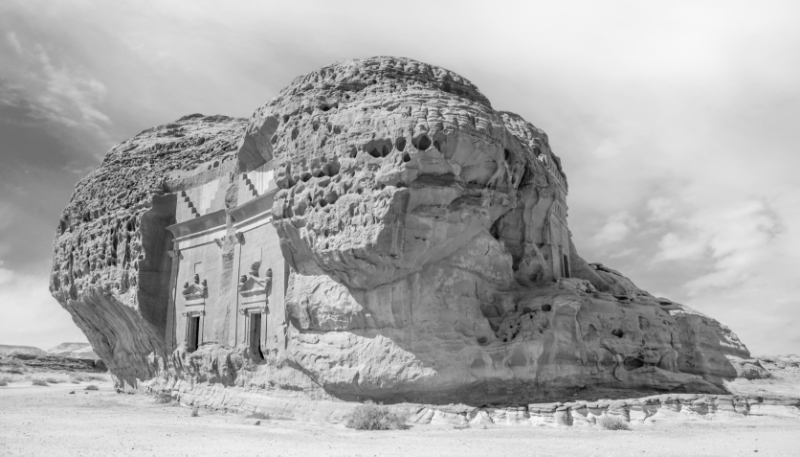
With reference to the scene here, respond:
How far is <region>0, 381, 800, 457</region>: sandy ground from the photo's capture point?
10938mm

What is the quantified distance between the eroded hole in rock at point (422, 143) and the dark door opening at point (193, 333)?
11212 mm

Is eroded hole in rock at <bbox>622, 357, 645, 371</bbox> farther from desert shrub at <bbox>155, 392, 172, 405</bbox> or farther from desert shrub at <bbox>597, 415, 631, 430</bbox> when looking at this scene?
desert shrub at <bbox>155, 392, 172, 405</bbox>

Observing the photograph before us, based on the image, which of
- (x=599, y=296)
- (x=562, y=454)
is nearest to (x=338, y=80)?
(x=599, y=296)

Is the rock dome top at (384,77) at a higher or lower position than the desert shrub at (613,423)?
higher

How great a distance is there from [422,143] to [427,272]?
3128 mm

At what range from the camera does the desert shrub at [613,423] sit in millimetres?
13859

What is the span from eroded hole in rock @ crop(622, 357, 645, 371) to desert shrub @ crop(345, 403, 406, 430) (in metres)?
6.01

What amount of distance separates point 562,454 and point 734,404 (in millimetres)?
6622

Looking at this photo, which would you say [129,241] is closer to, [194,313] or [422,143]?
[194,313]

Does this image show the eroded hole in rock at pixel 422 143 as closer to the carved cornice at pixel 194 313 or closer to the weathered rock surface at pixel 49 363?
the carved cornice at pixel 194 313

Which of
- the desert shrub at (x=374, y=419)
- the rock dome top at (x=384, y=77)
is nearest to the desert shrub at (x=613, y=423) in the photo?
the desert shrub at (x=374, y=419)

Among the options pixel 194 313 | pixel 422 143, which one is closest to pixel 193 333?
pixel 194 313

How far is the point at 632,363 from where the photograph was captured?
54.9 feet

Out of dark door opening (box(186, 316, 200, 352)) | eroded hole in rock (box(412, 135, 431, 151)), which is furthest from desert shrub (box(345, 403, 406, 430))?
dark door opening (box(186, 316, 200, 352))
